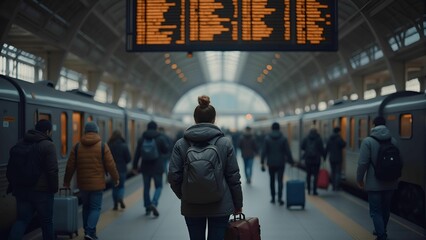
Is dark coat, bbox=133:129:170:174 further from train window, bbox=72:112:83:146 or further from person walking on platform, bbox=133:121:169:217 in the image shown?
train window, bbox=72:112:83:146

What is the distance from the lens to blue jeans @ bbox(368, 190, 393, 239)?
839cm

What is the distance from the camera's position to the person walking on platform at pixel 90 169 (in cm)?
855

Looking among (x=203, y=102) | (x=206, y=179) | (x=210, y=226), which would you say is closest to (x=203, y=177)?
(x=206, y=179)

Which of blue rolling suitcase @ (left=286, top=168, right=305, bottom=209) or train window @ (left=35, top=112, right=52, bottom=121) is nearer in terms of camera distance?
train window @ (left=35, top=112, right=52, bottom=121)

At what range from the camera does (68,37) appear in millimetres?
19359

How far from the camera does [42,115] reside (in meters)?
10.9

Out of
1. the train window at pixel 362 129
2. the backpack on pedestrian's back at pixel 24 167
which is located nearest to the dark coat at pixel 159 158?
the backpack on pedestrian's back at pixel 24 167

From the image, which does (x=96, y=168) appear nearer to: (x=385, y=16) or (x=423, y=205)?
(x=423, y=205)

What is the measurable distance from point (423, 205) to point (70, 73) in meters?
20.1

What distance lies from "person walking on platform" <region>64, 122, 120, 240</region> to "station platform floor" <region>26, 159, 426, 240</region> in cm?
73

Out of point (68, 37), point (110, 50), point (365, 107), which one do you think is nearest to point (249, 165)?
point (365, 107)

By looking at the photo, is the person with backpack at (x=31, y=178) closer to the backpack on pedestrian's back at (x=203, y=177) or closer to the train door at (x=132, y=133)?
the backpack on pedestrian's back at (x=203, y=177)

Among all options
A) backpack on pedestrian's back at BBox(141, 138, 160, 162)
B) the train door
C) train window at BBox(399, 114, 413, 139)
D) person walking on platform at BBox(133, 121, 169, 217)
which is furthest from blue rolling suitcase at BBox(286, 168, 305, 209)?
the train door

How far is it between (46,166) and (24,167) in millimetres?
253
